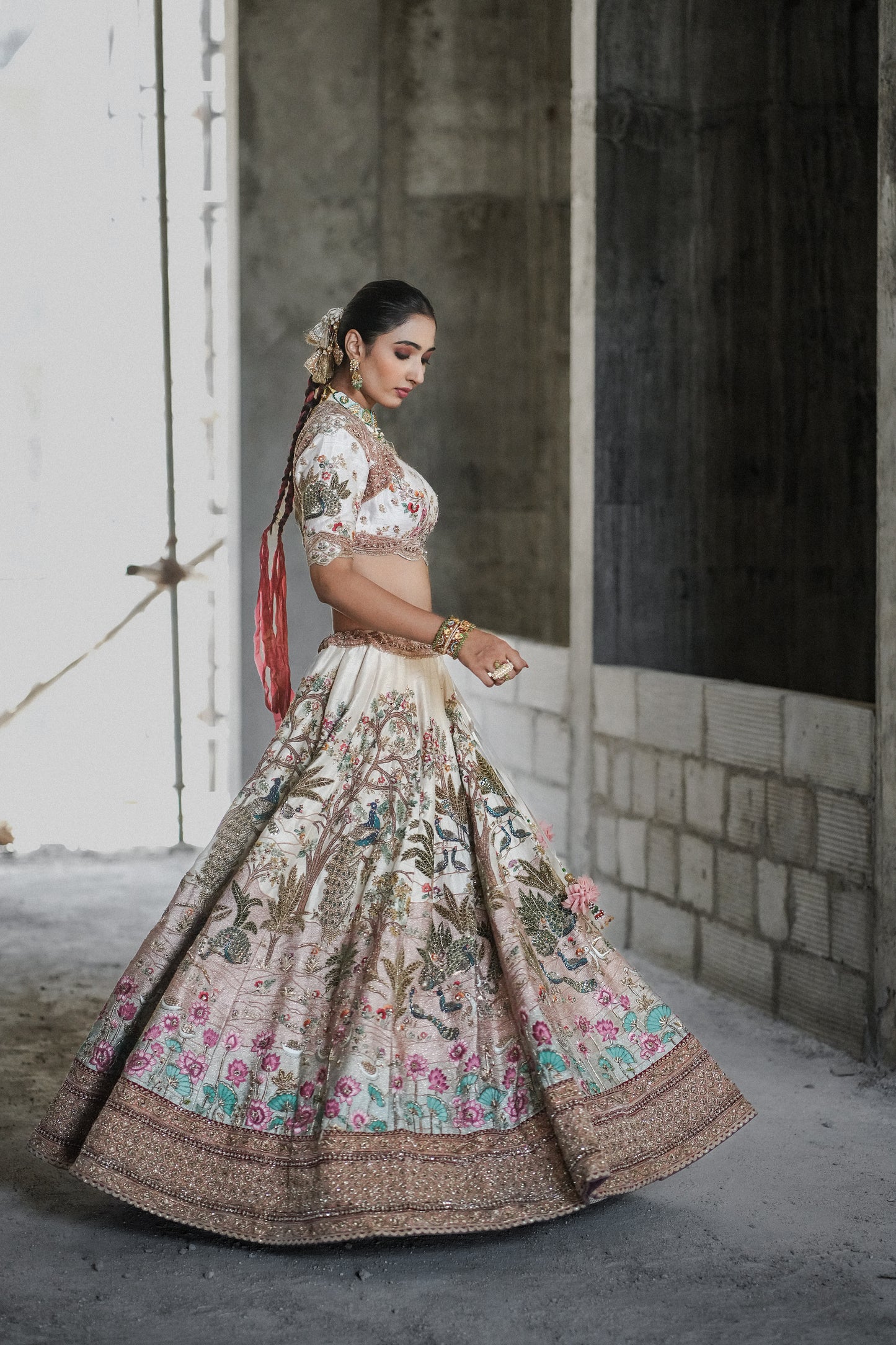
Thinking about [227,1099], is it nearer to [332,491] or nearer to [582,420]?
[332,491]

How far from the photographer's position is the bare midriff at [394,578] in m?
2.73

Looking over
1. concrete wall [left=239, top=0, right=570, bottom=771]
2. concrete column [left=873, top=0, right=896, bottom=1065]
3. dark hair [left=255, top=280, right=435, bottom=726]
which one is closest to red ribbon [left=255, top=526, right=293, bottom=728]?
dark hair [left=255, top=280, right=435, bottom=726]

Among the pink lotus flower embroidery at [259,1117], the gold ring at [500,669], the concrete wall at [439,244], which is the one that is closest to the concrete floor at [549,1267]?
the pink lotus flower embroidery at [259,1117]

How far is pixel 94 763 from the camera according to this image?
21.5 feet

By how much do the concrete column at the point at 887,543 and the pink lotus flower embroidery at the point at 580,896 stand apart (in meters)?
1.08

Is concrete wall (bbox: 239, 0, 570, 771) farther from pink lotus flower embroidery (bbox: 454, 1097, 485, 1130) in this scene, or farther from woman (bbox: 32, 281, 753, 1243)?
pink lotus flower embroidery (bbox: 454, 1097, 485, 1130)

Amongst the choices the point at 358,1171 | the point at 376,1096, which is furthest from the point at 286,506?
the point at 358,1171

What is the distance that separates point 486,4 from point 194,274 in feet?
5.82

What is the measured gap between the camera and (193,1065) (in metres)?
2.47

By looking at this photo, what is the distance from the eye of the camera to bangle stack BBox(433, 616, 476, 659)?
248cm

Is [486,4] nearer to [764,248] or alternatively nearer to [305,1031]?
[764,248]

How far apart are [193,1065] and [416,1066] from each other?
36cm

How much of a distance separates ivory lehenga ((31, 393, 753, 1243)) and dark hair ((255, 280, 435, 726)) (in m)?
0.13

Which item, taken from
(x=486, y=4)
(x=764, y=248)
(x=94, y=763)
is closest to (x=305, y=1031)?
(x=764, y=248)
